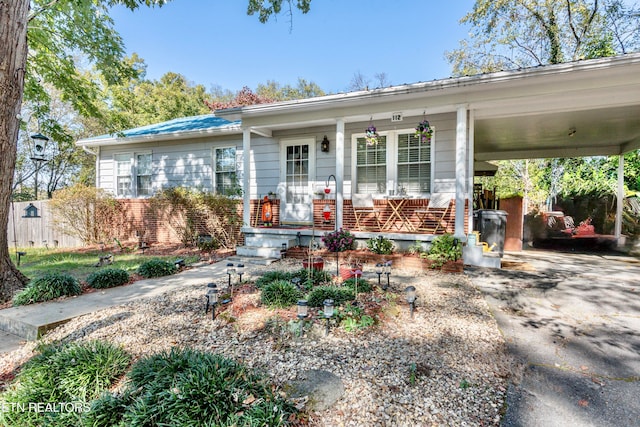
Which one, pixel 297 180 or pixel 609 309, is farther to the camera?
pixel 297 180

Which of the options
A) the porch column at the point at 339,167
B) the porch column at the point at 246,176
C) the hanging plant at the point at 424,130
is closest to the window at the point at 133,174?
the porch column at the point at 246,176

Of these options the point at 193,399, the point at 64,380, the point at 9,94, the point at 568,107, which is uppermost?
the point at 568,107

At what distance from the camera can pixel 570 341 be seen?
114 inches

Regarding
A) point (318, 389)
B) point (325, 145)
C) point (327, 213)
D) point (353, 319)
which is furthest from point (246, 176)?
point (318, 389)

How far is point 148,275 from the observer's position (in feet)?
18.3

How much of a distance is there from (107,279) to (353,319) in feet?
13.7

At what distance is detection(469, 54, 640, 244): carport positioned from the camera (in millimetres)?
4992

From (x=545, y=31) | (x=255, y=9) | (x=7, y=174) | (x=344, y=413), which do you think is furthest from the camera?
(x=545, y=31)

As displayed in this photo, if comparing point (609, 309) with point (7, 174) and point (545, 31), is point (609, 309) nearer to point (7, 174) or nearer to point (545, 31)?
point (7, 174)

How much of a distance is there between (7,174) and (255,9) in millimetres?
6249

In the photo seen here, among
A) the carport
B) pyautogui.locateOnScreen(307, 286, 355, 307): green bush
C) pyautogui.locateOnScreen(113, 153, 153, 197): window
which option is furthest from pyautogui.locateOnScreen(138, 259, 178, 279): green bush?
the carport

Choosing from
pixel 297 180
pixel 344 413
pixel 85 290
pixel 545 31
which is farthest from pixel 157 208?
pixel 545 31

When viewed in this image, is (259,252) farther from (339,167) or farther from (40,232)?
(40,232)

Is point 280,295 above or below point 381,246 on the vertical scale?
below
